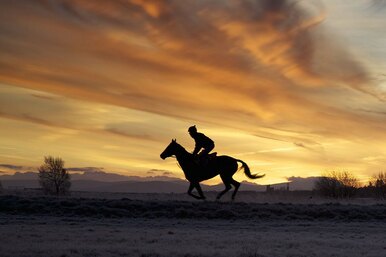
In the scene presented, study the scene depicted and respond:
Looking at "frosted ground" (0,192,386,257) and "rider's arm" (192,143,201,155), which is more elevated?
"rider's arm" (192,143,201,155)

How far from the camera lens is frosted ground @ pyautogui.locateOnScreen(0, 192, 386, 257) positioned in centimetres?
1698

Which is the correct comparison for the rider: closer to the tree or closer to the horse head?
the horse head

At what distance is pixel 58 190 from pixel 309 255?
44.5 m

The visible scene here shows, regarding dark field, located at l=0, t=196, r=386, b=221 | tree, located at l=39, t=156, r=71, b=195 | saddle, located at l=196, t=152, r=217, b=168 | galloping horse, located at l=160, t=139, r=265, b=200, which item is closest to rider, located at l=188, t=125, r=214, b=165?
saddle, located at l=196, t=152, r=217, b=168

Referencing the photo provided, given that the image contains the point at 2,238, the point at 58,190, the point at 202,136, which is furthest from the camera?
the point at 58,190

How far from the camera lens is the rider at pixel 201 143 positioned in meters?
30.9

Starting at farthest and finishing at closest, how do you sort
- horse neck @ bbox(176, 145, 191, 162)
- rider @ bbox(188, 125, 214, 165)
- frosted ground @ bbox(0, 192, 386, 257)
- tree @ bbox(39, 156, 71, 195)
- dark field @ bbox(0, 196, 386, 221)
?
tree @ bbox(39, 156, 71, 195) → horse neck @ bbox(176, 145, 191, 162) → rider @ bbox(188, 125, 214, 165) → dark field @ bbox(0, 196, 386, 221) → frosted ground @ bbox(0, 192, 386, 257)

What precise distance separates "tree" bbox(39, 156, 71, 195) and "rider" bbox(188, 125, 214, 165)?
30530 millimetres

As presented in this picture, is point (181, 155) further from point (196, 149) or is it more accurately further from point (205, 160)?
Result: point (205, 160)

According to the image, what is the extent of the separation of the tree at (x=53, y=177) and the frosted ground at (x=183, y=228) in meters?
30.1

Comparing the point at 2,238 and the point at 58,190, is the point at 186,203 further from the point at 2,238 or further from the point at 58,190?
the point at 58,190

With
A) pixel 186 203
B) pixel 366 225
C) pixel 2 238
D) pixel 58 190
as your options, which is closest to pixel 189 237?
pixel 2 238

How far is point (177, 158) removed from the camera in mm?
31312

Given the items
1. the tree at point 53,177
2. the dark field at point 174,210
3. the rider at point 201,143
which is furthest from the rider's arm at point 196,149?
the tree at point 53,177
